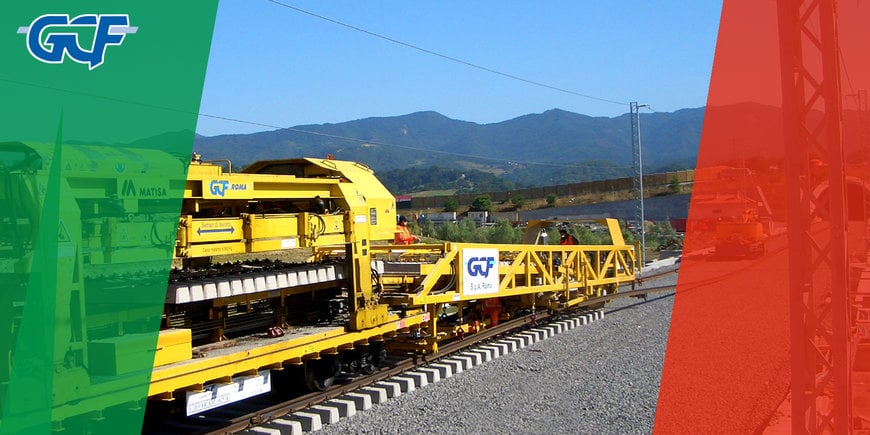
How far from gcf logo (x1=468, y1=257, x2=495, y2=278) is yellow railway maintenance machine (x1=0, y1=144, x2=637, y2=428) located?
0.03 meters

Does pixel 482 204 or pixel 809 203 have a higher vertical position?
pixel 482 204

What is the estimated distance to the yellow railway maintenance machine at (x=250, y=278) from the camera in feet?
22.3

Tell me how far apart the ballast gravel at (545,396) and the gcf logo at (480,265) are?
1.55 metres

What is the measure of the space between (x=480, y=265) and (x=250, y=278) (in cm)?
511

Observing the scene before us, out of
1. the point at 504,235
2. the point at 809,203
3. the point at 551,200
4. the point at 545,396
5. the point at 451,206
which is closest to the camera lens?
the point at 809,203

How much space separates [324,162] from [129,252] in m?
3.81

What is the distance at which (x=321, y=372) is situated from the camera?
9.91 meters

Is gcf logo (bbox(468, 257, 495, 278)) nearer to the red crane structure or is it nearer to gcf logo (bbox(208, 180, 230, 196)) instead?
gcf logo (bbox(208, 180, 230, 196))

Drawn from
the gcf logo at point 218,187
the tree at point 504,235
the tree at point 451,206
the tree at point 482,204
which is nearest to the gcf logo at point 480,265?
the gcf logo at point 218,187

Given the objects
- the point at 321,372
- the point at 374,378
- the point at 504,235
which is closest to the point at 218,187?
the point at 321,372

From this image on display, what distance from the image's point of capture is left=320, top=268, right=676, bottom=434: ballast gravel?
870 centimetres

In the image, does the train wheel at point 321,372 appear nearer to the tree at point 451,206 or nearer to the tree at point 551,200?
the tree at point 551,200

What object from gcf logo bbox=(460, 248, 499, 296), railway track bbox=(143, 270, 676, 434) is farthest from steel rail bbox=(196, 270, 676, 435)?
gcf logo bbox=(460, 248, 499, 296)

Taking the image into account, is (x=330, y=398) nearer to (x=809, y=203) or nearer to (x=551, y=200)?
(x=809, y=203)
